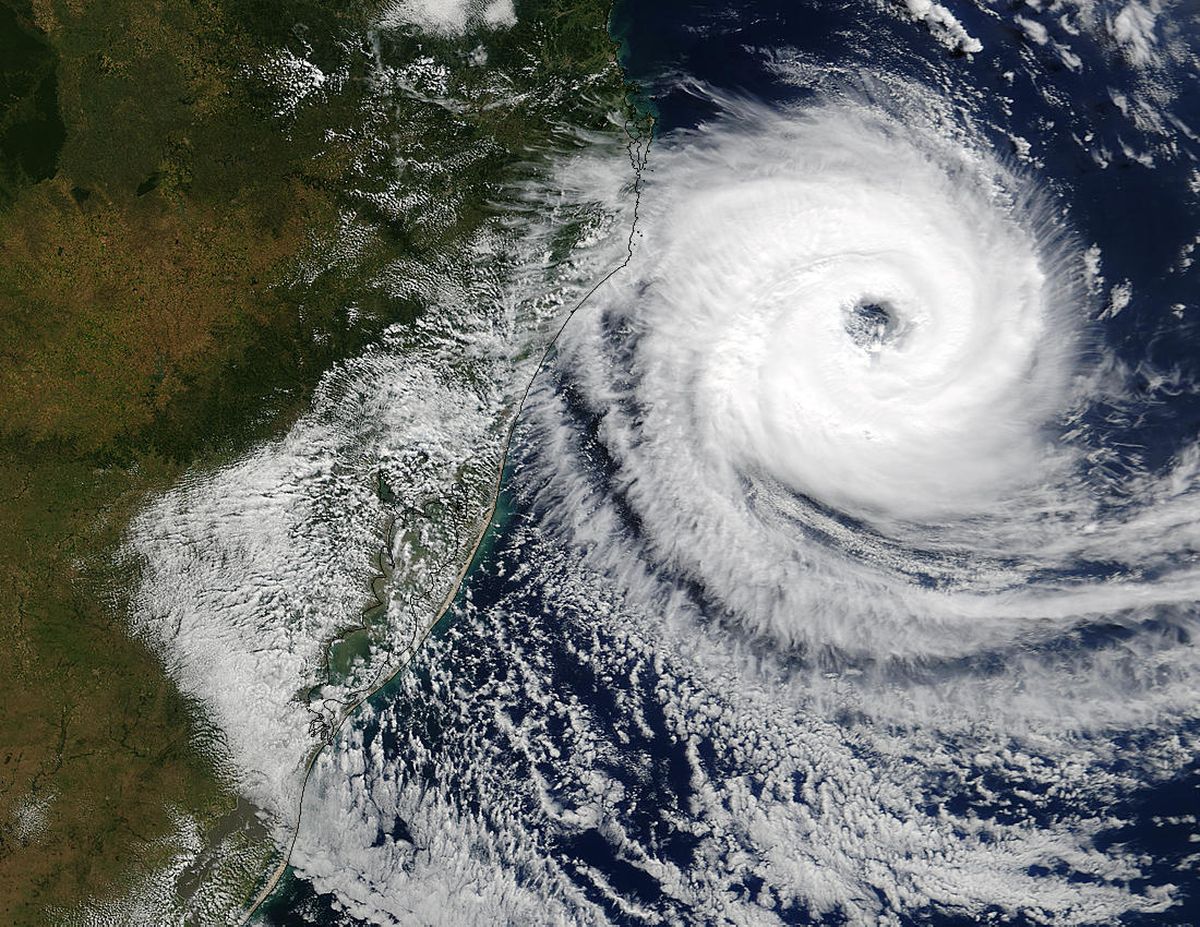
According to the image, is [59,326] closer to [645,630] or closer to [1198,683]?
[645,630]

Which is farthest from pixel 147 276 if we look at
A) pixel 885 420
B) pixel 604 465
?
pixel 885 420

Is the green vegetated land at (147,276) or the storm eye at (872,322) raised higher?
the storm eye at (872,322)

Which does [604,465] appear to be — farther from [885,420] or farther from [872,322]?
[872,322]

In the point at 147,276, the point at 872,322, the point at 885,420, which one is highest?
the point at 872,322

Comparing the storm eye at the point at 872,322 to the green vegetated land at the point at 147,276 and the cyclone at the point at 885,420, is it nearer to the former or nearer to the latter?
the cyclone at the point at 885,420

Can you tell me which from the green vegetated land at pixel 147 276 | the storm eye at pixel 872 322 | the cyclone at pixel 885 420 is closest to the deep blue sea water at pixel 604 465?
the cyclone at pixel 885 420

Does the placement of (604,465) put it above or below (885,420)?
below
